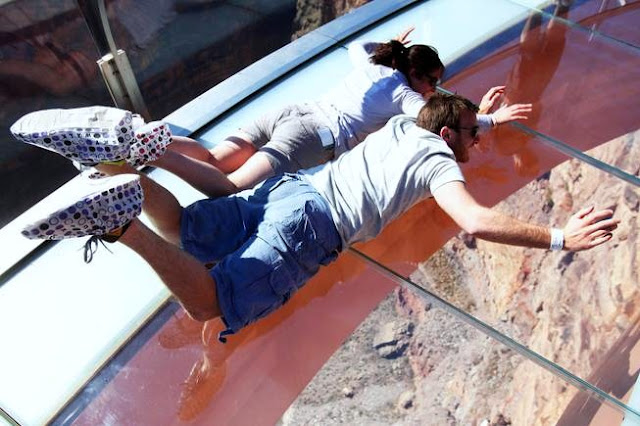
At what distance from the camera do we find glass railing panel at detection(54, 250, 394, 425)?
178cm

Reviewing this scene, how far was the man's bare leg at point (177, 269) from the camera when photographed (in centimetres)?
165

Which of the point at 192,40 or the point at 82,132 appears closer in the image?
the point at 82,132

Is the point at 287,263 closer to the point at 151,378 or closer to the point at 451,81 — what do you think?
the point at 151,378

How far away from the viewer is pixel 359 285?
7.03 ft

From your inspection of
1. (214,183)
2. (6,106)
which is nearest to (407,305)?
(214,183)

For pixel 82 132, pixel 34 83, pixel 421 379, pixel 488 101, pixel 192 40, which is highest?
pixel 82 132

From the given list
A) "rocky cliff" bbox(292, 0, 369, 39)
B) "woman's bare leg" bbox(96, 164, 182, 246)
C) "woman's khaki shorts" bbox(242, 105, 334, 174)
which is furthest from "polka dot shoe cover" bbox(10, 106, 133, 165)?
"rocky cliff" bbox(292, 0, 369, 39)

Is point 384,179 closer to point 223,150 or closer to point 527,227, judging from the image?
point 527,227

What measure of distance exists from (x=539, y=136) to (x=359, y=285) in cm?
134

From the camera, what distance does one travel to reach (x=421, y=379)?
202cm

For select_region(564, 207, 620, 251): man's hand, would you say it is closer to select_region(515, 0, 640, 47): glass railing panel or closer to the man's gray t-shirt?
the man's gray t-shirt

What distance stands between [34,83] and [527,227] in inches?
216

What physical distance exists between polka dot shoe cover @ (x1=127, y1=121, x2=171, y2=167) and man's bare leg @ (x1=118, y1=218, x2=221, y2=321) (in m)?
0.37

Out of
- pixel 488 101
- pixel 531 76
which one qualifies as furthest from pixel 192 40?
pixel 488 101
